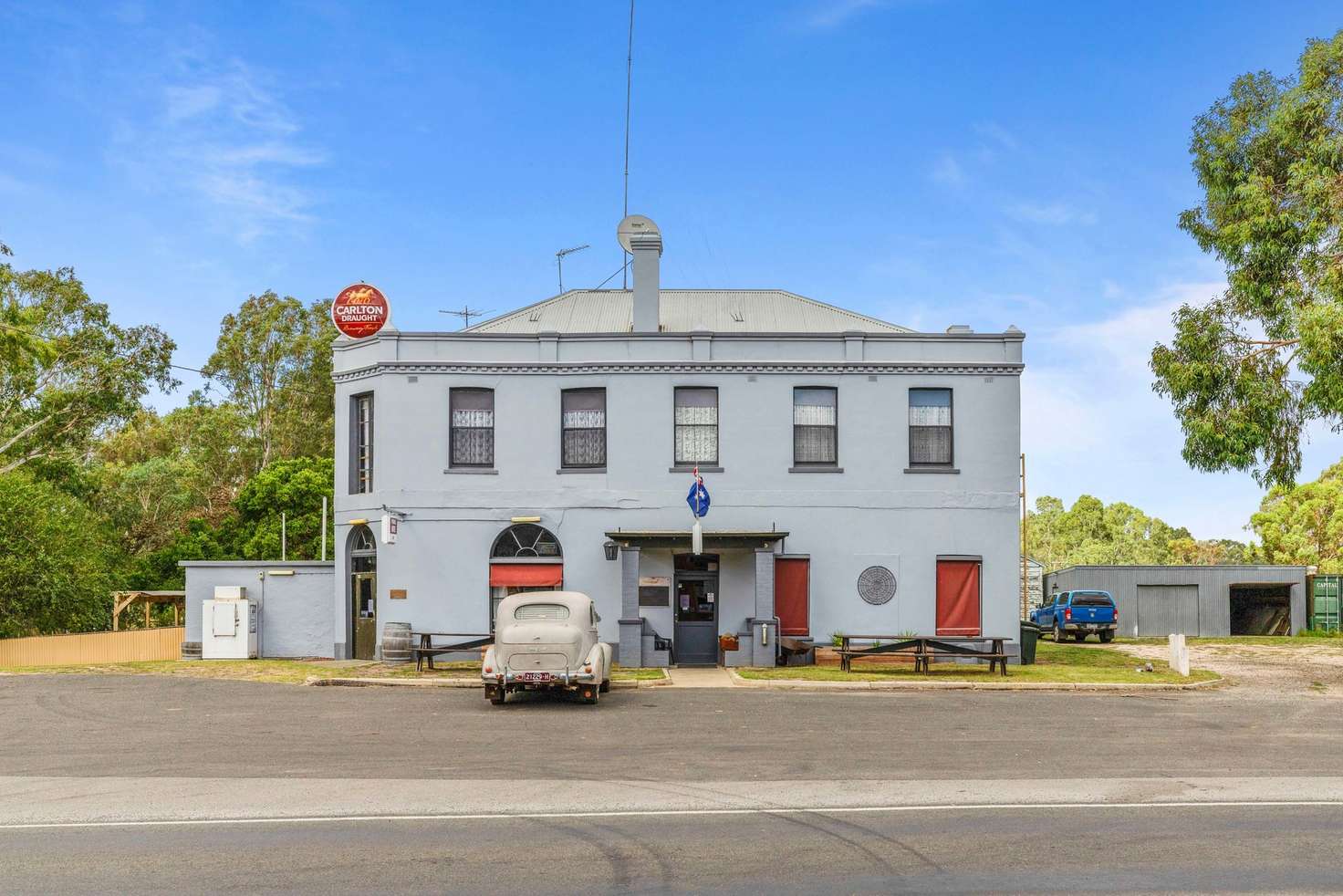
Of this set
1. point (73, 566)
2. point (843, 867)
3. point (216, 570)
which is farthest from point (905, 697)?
point (73, 566)

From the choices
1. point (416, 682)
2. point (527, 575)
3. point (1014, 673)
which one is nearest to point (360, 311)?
point (527, 575)

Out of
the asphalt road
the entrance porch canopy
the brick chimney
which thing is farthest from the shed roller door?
the asphalt road

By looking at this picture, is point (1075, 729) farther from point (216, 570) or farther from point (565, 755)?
point (216, 570)

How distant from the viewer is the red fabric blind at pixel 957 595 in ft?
93.8

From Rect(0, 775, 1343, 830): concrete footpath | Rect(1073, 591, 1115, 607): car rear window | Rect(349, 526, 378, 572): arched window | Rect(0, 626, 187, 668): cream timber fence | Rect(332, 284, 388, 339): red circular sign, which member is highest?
Rect(332, 284, 388, 339): red circular sign

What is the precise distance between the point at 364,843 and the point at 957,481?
2140 cm

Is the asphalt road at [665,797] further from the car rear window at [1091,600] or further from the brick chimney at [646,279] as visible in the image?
the car rear window at [1091,600]

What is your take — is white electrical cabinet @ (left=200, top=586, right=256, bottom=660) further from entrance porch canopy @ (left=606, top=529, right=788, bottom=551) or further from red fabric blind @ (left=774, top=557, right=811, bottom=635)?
Result: red fabric blind @ (left=774, top=557, right=811, bottom=635)

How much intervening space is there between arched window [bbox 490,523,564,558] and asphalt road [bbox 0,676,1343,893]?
8.91 metres

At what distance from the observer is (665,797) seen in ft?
38.6

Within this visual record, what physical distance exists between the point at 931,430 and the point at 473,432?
10.9m

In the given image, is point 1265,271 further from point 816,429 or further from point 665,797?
point 665,797

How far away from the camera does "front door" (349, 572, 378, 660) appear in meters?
29.3

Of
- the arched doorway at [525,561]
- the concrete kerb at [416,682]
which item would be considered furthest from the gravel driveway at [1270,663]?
the arched doorway at [525,561]
